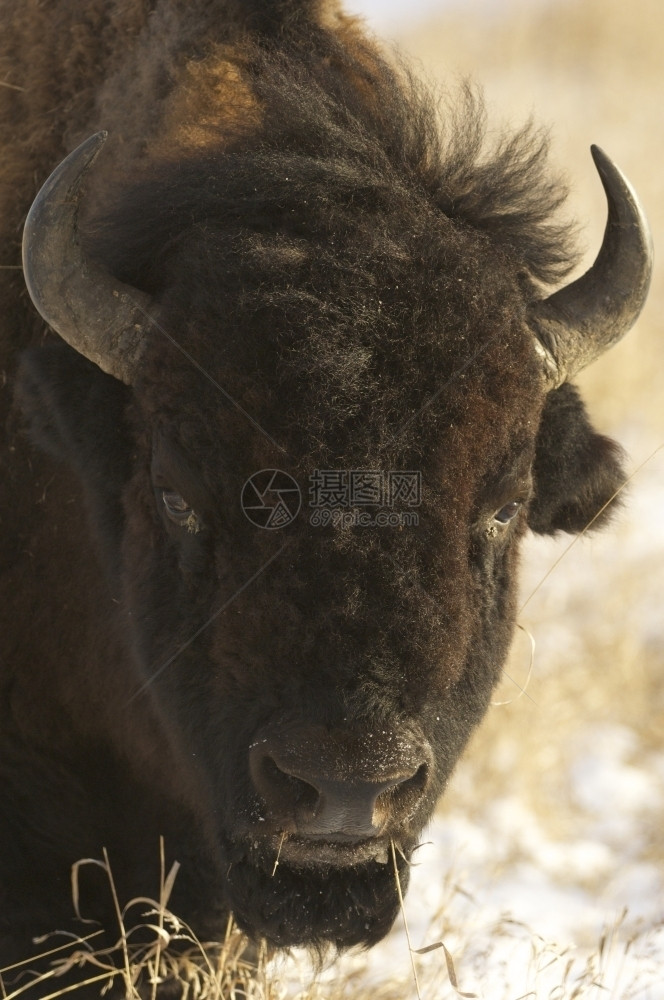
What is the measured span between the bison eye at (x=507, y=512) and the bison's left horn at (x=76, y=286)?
42.8 inches

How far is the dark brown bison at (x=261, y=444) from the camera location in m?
2.92

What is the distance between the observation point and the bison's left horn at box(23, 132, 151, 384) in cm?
324

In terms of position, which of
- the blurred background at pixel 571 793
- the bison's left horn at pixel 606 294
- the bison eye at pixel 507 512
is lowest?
the blurred background at pixel 571 793

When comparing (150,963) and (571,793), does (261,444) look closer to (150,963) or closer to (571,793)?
(150,963)

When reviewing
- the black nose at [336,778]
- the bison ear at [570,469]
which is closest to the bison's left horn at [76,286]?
the black nose at [336,778]

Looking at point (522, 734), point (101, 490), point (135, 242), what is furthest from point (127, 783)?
point (522, 734)

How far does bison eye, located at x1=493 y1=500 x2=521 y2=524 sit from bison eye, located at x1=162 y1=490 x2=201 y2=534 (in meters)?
0.82

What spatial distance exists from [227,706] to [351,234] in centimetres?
Result: 126

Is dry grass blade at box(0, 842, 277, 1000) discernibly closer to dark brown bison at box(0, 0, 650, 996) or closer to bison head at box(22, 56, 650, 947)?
dark brown bison at box(0, 0, 650, 996)

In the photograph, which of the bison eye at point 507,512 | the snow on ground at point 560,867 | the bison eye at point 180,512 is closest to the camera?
the bison eye at point 180,512

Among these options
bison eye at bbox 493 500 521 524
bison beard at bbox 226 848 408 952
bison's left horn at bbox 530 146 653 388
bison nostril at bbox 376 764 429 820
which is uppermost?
bison's left horn at bbox 530 146 653 388

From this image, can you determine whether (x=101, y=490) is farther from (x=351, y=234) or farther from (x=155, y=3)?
(x=155, y=3)

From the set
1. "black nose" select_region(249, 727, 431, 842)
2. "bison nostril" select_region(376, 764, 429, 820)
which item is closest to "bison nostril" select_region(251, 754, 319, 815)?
"black nose" select_region(249, 727, 431, 842)

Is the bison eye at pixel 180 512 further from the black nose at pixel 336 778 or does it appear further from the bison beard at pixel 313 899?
the bison beard at pixel 313 899
